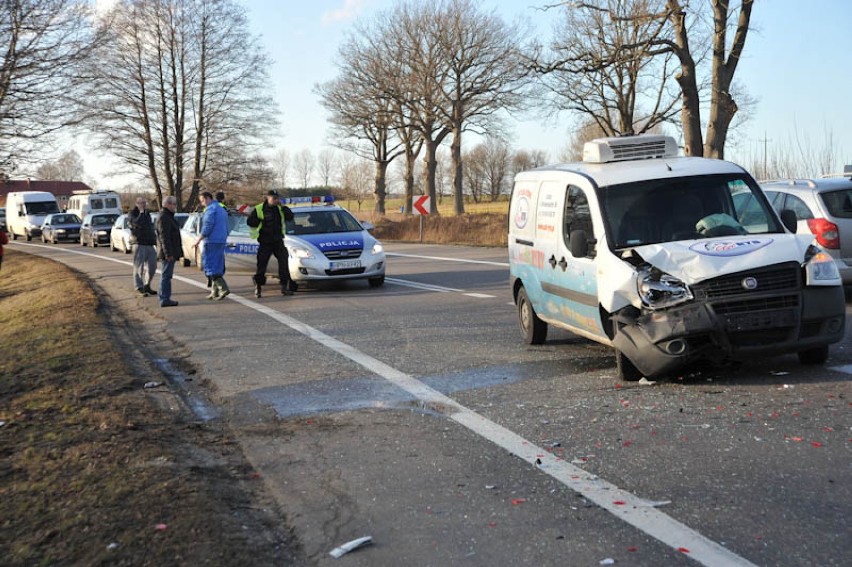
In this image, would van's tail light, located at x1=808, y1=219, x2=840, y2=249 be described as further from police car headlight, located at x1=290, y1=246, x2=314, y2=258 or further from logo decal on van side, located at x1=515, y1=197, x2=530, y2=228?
police car headlight, located at x1=290, y1=246, x2=314, y2=258

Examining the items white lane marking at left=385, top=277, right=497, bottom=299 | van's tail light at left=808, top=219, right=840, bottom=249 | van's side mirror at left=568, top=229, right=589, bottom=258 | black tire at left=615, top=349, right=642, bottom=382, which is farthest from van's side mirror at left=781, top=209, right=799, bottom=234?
white lane marking at left=385, top=277, right=497, bottom=299

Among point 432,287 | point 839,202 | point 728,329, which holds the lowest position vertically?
point 432,287

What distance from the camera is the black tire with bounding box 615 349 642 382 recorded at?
7.52 metres

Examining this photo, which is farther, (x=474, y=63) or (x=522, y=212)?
(x=474, y=63)

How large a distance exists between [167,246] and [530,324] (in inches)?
298

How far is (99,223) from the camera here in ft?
141

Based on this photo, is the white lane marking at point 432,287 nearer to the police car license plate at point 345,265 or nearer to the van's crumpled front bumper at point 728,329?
the police car license plate at point 345,265

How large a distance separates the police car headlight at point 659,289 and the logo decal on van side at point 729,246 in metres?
0.36

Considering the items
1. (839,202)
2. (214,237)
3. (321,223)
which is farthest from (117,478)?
(321,223)

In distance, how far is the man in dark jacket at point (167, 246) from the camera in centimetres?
1491

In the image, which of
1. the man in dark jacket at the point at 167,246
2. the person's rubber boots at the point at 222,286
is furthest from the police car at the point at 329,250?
the man in dark jacket at the point at 167,246

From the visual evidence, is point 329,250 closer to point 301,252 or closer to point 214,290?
point 301,252

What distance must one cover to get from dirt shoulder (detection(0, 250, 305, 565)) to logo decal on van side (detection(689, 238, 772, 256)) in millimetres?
3863

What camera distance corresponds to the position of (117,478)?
505 centimetres
